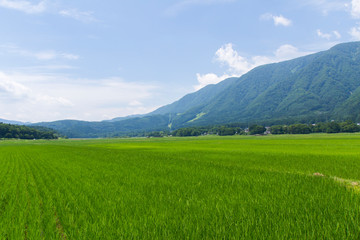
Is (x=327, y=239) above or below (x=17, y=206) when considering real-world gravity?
above

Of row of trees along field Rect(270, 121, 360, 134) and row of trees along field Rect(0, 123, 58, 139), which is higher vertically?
row of trees along field Rect(0, 123, 58, 139)

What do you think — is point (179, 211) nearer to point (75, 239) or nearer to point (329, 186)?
point (75, 239)

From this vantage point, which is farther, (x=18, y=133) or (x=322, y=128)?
(x=18, y=133)

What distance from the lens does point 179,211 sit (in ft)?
17.3

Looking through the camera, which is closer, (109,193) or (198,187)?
(109,193)

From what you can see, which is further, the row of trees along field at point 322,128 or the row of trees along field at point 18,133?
the row of trees along field at point 18,133

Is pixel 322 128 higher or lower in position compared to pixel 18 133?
lower

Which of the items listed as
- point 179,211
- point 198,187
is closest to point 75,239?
point 179,211

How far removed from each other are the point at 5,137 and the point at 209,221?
665 ft

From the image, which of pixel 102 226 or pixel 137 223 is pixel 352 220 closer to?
pixel 137 223

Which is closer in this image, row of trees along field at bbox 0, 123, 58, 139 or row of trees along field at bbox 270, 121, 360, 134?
row of trees along field at bbox 270, 121, 360, 134

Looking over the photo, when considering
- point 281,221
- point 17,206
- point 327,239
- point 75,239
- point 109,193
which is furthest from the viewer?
point 109,193

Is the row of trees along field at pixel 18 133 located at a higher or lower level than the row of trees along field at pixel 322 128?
higher

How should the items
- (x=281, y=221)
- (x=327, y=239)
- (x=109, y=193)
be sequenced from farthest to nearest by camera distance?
1. (x=109, y=193)
2. (x=281, y=221)
3. (x=327, y=239)
